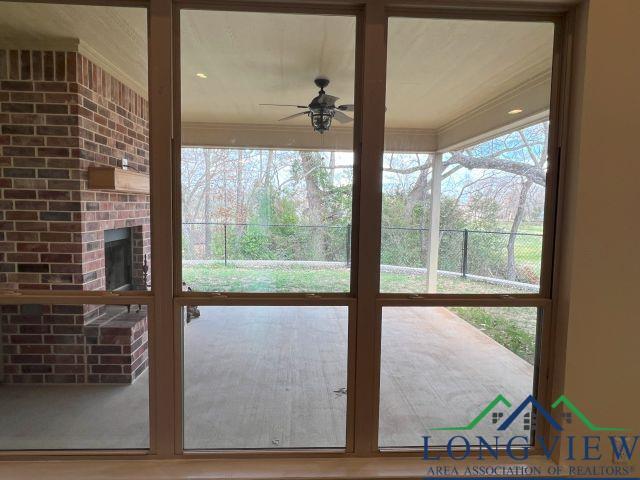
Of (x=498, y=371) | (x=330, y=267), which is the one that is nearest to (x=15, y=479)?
(x=330, y=267)

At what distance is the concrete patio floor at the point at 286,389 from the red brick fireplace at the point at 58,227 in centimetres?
19

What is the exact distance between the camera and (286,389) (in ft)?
6.75

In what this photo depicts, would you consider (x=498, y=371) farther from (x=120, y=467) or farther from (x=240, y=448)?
(x=120, y=467)

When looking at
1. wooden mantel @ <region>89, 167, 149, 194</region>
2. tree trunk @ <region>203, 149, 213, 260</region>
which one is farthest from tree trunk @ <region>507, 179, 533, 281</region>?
wooden mantel @ <region>89, 167, 149, 194</region>

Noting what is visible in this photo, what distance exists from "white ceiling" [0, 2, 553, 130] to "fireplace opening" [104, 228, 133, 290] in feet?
3.00

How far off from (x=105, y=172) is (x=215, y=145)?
0.88 meters

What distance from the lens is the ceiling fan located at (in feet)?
5.82

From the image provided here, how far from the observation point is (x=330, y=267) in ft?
5.73

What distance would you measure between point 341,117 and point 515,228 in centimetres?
113

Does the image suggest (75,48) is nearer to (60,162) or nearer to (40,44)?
(40,44)
